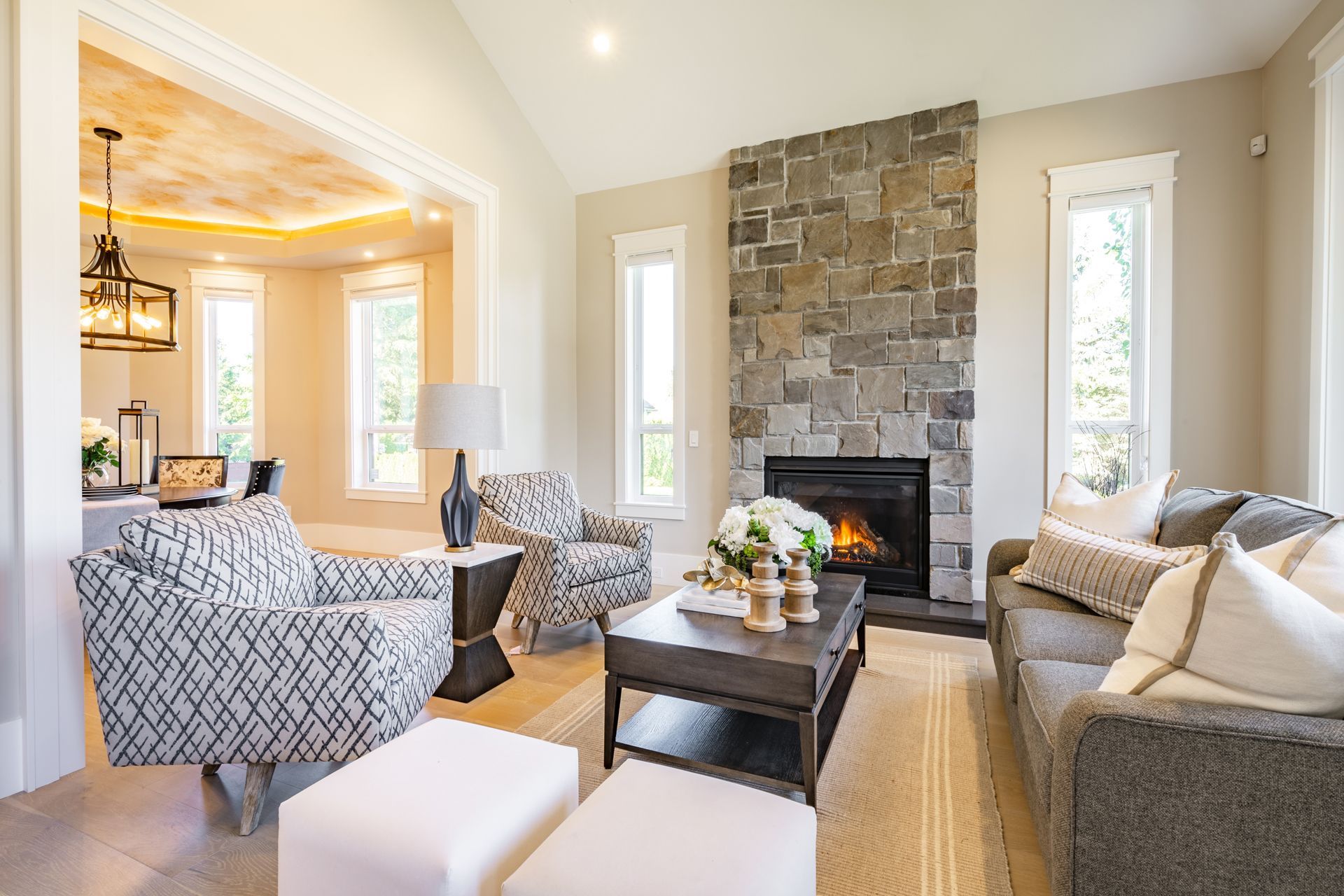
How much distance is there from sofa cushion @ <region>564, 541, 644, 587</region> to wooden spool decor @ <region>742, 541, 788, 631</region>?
4.12ft

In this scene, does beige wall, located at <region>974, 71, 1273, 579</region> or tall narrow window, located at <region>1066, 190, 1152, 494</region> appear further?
tall narrow window, located at <region>1066, 190, 1152, 494</region>

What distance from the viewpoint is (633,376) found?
4957mm

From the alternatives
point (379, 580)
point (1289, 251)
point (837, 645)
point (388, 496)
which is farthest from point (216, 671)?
point (1289, 251)

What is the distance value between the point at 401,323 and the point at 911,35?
183 inches

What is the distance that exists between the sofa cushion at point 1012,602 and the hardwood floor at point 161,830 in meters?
0.38

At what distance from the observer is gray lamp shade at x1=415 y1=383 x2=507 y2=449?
2764 mm

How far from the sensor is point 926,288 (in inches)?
155

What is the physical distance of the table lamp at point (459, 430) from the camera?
2.77 m

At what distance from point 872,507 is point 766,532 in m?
2.25

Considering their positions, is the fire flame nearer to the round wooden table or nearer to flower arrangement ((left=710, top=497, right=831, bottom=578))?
flower arrangement ((left=710, top=497, right=831, bottom=578))

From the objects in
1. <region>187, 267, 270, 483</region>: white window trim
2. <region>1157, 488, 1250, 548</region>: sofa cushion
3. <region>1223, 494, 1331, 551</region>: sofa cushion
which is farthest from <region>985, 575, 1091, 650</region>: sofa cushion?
<region>187, 267, 270, 483</region>: white window trim

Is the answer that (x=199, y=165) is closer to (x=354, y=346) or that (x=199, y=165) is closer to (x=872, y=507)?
(x=354, y=346)

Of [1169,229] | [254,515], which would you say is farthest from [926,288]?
[254,515]

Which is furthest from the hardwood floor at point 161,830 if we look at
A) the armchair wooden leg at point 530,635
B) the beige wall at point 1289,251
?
the beige wall at point 1289,251
